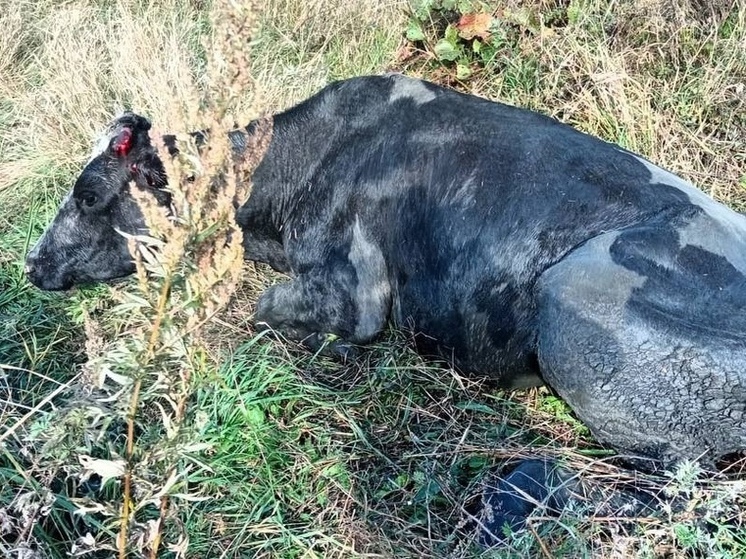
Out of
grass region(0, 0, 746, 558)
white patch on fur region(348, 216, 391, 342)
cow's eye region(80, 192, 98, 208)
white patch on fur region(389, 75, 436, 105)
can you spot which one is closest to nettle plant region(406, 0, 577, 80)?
grass region(0, 0, 746, 558)

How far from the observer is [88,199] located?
4.71m

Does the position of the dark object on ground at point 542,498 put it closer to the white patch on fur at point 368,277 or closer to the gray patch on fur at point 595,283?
the gray patch on fur at point 595,283

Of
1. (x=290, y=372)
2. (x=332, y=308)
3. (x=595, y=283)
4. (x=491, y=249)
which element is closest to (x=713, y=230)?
(x=595, y=283)

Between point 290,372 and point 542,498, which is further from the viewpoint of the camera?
point 290,372

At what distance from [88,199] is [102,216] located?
114 millimetres

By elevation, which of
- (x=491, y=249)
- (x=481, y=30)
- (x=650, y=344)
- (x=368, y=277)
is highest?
(x=481, y=30)

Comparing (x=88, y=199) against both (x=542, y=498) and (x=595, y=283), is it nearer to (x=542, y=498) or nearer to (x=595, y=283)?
(x=595, y=283)

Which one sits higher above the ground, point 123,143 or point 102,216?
point 123,143

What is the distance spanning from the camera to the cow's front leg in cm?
446

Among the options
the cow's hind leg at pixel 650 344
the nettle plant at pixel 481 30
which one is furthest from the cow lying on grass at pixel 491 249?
the nettle plant at pixel 481 30

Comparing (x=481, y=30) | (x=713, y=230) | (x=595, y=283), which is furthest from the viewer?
(x=481, y=30)

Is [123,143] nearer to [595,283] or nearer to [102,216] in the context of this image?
[102,216]

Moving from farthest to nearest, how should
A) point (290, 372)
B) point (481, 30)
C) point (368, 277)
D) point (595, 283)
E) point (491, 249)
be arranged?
1. point (481, 30)
2. point (368, 277)
3. point (290, 372)
4. point (491, 249)
5. point (595, 283)

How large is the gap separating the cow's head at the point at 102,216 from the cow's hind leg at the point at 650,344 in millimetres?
2174
